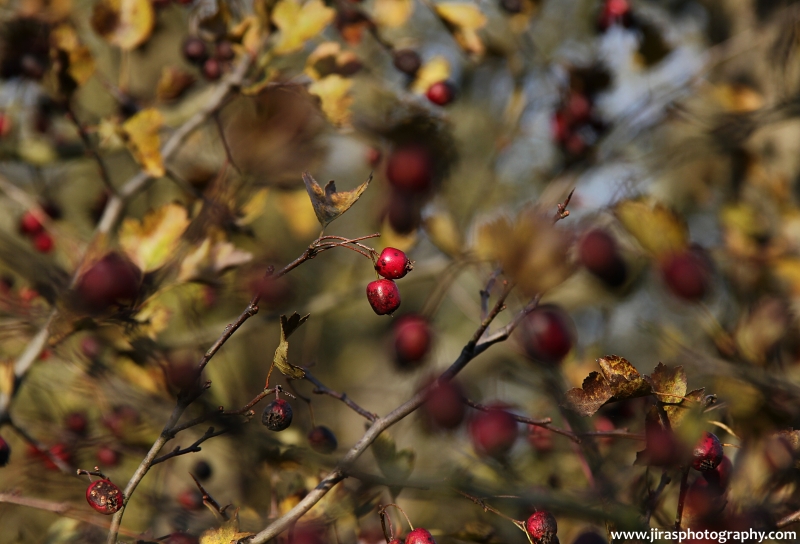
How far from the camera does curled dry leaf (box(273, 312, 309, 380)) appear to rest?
0.75m

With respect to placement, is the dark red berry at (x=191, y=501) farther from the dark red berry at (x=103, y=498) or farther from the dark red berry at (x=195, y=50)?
the dark red berry at (x=195, y=50)

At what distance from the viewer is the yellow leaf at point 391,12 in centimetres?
156

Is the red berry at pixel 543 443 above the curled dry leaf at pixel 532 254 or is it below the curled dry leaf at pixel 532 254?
below

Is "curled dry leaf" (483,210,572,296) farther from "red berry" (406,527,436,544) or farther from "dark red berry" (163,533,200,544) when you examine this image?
"dark red berry" (163,533,200,544)

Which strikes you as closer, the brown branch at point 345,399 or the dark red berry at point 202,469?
the brown branch at point 345,399

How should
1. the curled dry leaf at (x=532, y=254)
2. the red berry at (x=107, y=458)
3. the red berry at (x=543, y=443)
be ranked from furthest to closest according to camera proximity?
the red berry at (x=107, y=458), the red berry at (x=543, y=443), the curled dry leaf at (x=532, y=254)

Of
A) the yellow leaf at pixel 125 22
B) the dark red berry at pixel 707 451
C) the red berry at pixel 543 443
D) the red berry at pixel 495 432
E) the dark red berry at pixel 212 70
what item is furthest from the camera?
the dark red berry at pixel 212 70

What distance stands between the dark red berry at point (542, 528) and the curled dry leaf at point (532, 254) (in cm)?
33

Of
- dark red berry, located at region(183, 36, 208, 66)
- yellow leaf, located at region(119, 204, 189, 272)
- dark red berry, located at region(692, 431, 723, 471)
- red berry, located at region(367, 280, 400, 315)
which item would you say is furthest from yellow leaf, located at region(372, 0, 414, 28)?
dark red berry, located at region(692, 431, 723, 471)

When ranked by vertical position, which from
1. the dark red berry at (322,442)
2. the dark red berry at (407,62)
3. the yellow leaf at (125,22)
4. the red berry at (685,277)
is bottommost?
the dark red berry at (322,442)

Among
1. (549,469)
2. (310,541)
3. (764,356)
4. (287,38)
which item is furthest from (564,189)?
(310,541)

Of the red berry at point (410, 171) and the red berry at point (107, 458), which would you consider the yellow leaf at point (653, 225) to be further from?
the red berry at point (107, 458)

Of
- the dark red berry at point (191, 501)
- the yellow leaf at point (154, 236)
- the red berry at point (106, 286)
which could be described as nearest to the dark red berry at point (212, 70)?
the yellow leaf at point (154, 236)

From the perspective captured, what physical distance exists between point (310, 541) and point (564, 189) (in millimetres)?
1353
